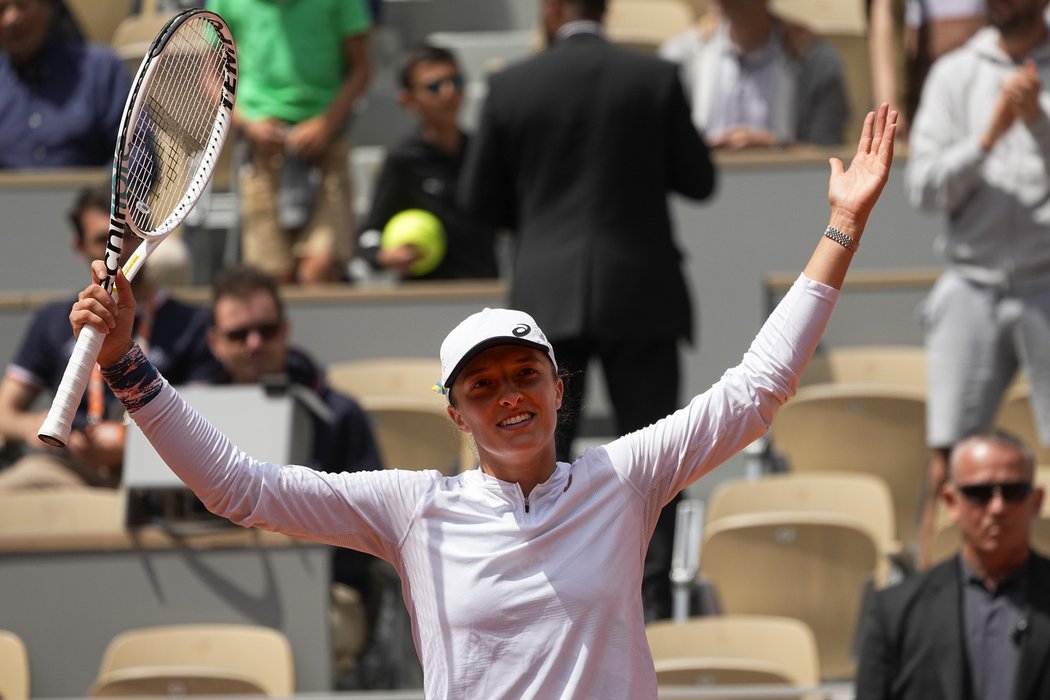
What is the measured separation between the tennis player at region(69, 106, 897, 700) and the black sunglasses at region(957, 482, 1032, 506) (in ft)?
7.17

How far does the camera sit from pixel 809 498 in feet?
20.0

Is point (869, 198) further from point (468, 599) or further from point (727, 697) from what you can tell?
point (727, 697)

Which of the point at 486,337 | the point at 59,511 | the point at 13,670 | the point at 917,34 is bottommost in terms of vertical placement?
the point at 13,670

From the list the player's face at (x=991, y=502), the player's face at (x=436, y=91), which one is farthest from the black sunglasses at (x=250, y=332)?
the player's face at (x=991, y=502)

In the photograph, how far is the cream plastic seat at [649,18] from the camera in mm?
9734

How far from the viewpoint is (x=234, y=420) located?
573 cm

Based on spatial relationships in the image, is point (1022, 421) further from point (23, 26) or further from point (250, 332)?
point (23, 26)

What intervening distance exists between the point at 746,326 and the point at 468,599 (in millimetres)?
5003

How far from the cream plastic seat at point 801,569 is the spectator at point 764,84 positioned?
269 centimetres

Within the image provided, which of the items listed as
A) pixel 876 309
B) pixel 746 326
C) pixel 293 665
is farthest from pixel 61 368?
pixel 876 309

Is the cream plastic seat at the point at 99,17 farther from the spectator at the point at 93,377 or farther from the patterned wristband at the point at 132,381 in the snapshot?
the patterned wristband at the point at 132,381

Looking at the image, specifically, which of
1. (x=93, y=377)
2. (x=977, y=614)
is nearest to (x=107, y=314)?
(x=977, y=614)

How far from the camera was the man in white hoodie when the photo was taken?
613 centimetres

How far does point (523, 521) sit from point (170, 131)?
105cm
